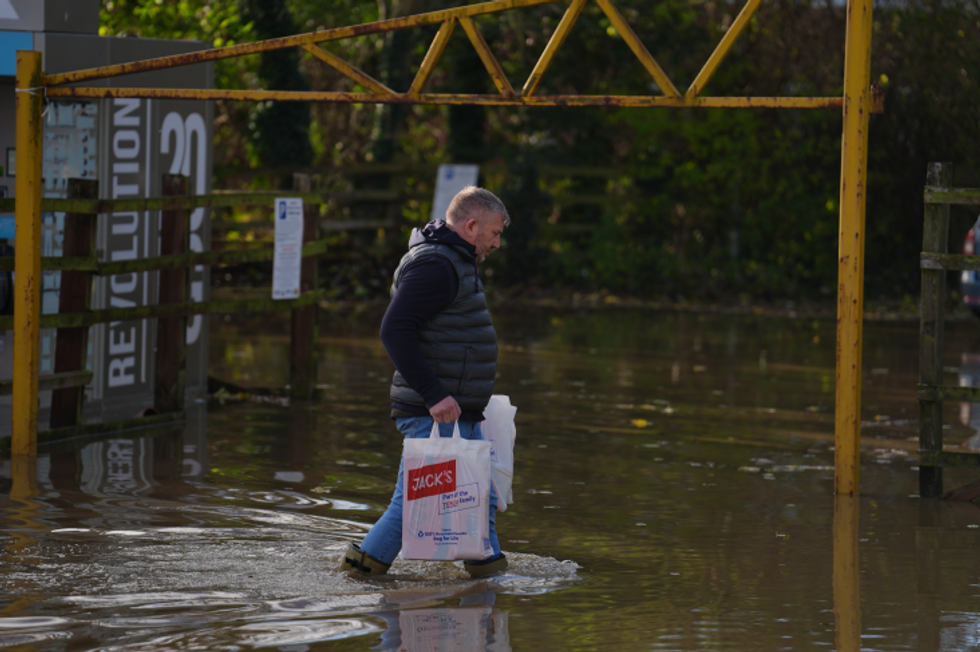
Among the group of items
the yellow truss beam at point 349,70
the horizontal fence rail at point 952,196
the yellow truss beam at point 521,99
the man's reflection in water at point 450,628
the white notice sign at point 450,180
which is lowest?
the man's reflection in water at point 450,628

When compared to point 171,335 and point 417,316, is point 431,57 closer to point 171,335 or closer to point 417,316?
point 417,316

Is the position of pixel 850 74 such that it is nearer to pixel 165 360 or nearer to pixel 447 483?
pixel 447 483

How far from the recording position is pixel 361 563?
5895 mm

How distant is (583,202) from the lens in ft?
78.8

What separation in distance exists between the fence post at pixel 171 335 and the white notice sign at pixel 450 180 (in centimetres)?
1197

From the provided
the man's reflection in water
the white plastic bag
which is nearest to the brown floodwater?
the man's reflection in water

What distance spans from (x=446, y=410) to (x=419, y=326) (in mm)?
345

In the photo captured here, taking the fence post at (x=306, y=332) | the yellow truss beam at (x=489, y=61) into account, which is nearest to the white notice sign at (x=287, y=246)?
the fence post at (x=306, y=332)

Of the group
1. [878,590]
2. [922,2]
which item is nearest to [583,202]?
[922,2]

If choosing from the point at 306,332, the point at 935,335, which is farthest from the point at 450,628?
the point at 306,332

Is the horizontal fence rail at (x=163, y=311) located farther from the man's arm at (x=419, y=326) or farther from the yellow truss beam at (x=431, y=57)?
the man's arm at (x=419, y=326)

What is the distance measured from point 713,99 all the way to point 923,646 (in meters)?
3.34

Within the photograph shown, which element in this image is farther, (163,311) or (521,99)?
(163,311)

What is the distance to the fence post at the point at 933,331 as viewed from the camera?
7828mm
